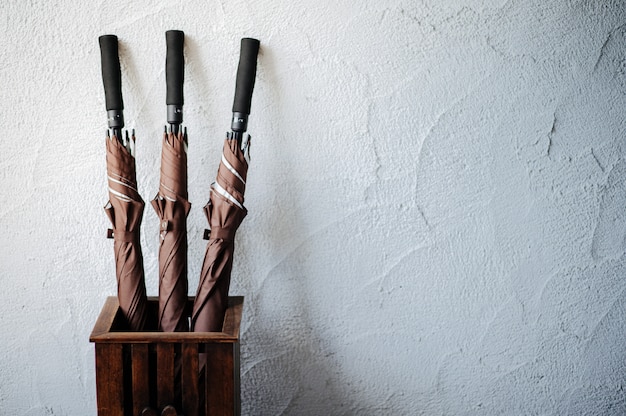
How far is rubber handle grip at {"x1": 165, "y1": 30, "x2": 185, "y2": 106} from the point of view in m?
1.26

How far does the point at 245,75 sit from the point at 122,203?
0.32 meters

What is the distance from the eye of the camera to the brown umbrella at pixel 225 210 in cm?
124

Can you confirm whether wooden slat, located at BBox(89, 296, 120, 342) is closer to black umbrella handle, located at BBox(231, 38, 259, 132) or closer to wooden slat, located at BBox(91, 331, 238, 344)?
wooden slat, located at BBox(91, 331, 238, 344)

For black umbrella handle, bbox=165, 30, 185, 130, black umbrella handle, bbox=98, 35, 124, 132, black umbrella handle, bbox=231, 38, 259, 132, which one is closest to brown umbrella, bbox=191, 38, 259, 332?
black umbrella handle, bbox=231, 38, 259, 132

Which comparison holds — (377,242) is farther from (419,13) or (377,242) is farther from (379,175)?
(419,13)

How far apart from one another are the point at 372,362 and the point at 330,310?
0.49 feet

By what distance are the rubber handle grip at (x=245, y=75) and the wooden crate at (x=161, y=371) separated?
1.33ft

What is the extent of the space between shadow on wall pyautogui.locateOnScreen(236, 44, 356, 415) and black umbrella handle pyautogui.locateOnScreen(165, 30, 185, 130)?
188 millimetres

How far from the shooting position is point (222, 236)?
1.25m

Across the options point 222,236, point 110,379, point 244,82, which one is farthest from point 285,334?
point 244,82

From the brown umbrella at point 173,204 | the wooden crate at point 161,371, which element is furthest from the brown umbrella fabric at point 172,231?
the wooden crate at point 161,371

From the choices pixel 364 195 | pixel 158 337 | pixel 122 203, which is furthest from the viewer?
pixel 364 195

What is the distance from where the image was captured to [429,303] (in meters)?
1.45

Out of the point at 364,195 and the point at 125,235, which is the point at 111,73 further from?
the point at 364,195
